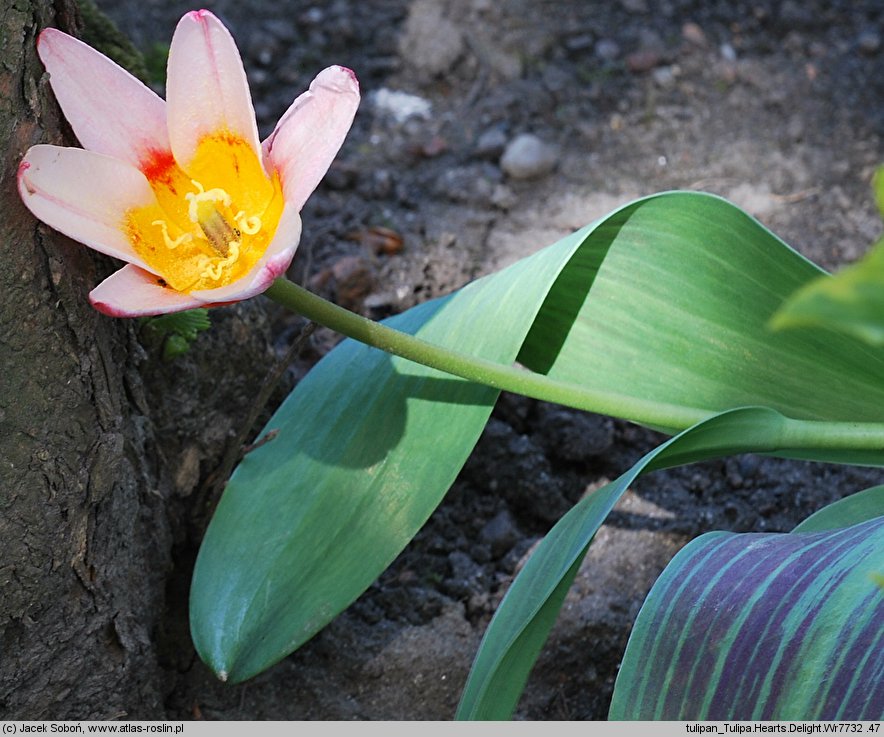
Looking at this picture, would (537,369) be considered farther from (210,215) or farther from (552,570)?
(210,215)

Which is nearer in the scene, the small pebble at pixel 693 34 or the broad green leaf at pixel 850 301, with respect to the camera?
the broad green leaf at pixel 850 301

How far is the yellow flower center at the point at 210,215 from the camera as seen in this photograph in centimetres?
96

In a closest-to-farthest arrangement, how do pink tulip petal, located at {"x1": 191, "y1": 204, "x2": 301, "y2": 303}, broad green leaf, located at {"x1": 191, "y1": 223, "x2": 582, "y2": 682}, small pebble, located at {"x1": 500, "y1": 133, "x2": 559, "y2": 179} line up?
pink tulip petal, located at {"x1": 191, "y1": 204, "x2": 301, "y2": 303}
broad green leaf, located at {"x1": 191, "y1": 223, "x2": 582, "y2": 682}
small pebble, located at {"x1": 500, "y1": 133, "x2": 559, "y2": 179}

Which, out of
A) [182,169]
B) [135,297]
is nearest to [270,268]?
[135,297]

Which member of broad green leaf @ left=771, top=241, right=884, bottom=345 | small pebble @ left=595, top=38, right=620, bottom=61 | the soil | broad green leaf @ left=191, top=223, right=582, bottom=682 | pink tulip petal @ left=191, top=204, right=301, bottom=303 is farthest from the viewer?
small pebble @ left=595, top=38, right=620, bottom=61

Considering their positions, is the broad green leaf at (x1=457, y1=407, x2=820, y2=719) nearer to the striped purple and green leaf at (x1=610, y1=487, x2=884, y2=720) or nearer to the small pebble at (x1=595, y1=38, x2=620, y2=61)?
the striped purple and green leaf at (x1=610, y1=487, x2=884, y2=720)

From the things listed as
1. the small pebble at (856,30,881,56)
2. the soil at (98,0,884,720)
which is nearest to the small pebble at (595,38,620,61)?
the soil at (98,0,884,720)

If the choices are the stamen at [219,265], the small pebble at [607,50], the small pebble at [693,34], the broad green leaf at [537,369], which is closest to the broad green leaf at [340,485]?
the broad green leaf at [537,369]

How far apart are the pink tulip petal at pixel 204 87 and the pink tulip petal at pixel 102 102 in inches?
0.8

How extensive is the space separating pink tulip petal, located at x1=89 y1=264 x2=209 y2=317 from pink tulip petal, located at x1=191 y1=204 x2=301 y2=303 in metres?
0.02

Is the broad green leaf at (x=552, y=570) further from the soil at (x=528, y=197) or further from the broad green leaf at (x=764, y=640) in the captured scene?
the soil at (x=528, y=197)

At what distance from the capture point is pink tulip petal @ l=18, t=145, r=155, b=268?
33.2 inches

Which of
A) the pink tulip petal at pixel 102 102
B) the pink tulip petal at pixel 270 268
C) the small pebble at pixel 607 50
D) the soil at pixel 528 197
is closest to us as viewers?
the pink tulip petal at pixel 270 268

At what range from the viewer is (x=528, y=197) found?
1.91m
